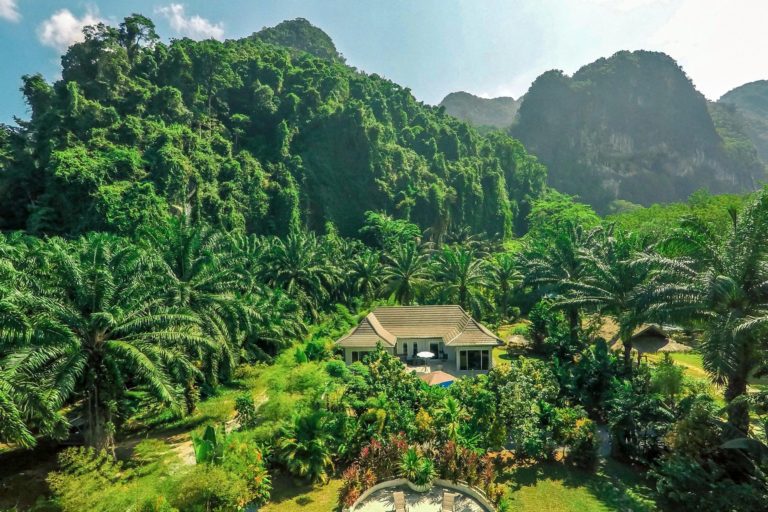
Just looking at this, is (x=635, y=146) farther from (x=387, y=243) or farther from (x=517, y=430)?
(x=517, y=430)

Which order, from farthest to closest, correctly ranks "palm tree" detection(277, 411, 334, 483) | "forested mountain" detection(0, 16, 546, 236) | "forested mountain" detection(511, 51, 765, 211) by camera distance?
"forested mountain" detection(511, 51, 765, 211)
"forested mountain" detection(0, 16, 546, 236)
"palm tree" detection(277, 411, 334, 483)

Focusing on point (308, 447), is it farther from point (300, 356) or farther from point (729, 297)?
point (729, 297)

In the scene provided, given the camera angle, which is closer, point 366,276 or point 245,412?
point 245,412

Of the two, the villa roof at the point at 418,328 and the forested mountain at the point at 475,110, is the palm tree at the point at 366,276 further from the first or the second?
the forested mountain at the point at 475,110

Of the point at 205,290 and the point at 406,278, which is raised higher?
the point at 406,278

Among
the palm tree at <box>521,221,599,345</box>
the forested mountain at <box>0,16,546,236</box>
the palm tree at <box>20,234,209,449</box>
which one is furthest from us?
the forested mountain at <box>0,16,546,236</box>

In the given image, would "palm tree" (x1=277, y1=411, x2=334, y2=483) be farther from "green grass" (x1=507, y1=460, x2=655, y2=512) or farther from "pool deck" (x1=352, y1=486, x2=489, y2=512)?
"green grass" (x1=507, y1=460, x2=655, y2=512)

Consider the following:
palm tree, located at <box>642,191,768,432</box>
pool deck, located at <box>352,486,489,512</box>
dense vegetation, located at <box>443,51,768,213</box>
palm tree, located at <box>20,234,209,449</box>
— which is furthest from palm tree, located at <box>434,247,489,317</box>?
dense vegetation, located at <box>443,51,768,213</box>

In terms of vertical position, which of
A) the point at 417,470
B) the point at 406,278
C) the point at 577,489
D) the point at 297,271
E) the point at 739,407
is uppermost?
the point at 297,271

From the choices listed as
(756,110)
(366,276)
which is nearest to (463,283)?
(366,276)
